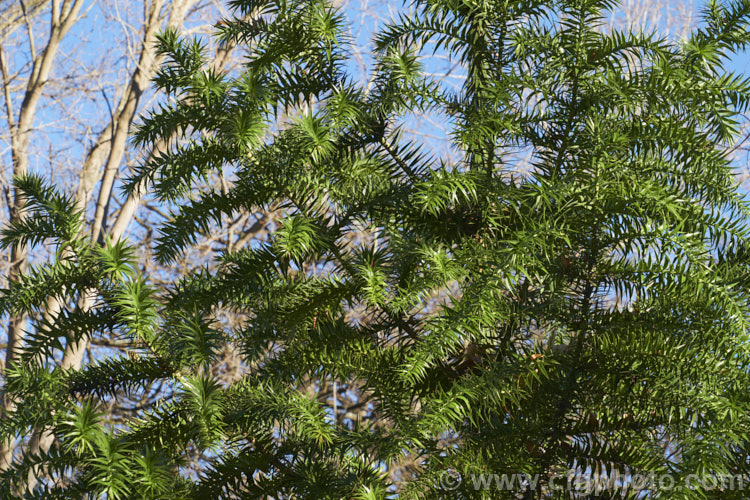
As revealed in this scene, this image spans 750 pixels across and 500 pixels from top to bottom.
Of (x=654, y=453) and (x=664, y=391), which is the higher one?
(x=664, y=391)

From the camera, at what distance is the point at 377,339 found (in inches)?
88.8

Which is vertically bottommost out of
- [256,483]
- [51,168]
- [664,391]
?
[256,483]

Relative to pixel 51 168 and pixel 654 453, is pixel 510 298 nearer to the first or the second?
pixel 654 453

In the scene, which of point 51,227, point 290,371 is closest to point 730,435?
point 290,371

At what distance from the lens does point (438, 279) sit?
6.26 ft

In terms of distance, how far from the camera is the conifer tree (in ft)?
6.26

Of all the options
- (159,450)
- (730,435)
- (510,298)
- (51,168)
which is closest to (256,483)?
(159,450)

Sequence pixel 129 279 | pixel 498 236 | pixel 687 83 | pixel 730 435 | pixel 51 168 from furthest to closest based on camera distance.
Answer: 1. pixel 51 168
2. pixel 498 236
3. pixel 687 83
4. pixel 129 279
5. pixel 730 435

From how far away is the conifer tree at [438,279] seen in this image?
191cm

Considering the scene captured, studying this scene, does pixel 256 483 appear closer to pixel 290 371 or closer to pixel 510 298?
pixel 290 371

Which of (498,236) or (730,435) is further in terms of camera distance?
(498,236)

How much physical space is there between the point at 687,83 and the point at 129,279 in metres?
1.53

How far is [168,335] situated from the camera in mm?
1980

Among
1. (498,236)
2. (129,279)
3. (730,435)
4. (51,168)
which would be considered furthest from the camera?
(51,168)
